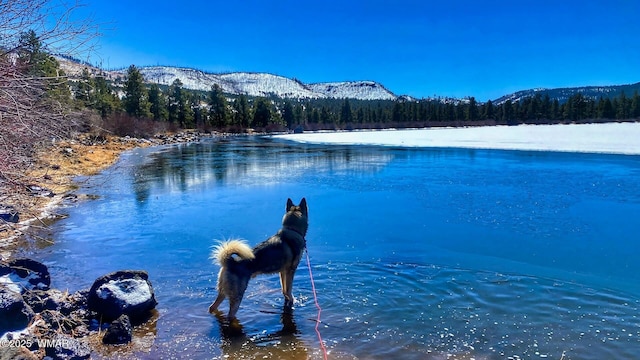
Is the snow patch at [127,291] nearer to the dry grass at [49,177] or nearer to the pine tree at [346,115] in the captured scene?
the dry grass at [49,177]

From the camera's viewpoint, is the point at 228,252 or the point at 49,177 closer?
the point at 228,252

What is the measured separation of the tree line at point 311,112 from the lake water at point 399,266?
63.2m

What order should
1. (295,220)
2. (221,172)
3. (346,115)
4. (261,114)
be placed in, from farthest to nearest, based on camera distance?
(346,115), (261,114), (221,172), (295,220)

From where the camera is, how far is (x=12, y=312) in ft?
17.8

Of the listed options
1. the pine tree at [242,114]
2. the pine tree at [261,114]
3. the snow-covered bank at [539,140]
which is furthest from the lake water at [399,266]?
the pine tree at [261,114]

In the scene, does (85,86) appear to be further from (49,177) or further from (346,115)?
(346,115)

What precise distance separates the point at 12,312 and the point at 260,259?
3.22 meters

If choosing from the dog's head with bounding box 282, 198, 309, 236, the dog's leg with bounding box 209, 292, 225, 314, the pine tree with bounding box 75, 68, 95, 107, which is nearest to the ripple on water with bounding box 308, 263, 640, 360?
the dog's head with bounding box 282, 198, 309, 236

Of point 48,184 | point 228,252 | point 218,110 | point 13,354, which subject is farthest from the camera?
point 218,110

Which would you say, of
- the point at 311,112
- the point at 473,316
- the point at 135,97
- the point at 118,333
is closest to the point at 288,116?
the point at 311,112

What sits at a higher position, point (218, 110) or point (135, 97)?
point (135, 97)

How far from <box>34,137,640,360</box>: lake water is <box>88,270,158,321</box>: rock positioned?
0.96 ft

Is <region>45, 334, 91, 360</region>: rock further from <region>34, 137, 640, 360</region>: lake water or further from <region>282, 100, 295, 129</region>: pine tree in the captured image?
<region>282, 100, 295, 129</region>: pine tree

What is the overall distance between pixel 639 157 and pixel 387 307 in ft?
99.8
